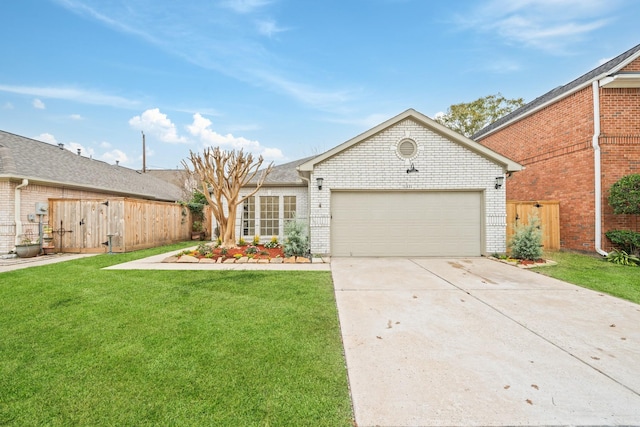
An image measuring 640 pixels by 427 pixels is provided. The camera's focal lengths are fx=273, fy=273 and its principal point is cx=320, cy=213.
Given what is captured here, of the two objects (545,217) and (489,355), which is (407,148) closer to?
(545,217)

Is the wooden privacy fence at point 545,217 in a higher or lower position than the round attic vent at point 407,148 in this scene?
lower

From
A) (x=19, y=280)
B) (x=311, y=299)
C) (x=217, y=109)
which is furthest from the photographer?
(x=217, y=109)

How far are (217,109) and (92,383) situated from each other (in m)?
16.6

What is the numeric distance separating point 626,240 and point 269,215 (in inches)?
481

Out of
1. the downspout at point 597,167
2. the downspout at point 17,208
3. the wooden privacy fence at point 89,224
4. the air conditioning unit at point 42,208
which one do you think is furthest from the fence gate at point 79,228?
the downspout at point 597,167

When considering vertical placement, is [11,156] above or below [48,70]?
below

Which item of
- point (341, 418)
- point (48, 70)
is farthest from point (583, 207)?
point (48, 70)

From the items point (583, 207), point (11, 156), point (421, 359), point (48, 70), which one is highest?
point (48, 70)

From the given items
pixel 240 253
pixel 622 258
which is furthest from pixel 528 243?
pixel 240 253

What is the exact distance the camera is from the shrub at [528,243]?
26.5 ft

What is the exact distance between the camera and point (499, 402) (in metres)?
2.13

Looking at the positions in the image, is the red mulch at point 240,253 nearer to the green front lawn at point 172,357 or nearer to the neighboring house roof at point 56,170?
the green front lawn at point 172,357

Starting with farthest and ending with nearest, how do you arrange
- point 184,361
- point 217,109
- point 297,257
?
1. point 217,109
2. point 297,257
3. point 184,361

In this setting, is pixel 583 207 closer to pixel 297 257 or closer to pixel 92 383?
pixel 297 257
